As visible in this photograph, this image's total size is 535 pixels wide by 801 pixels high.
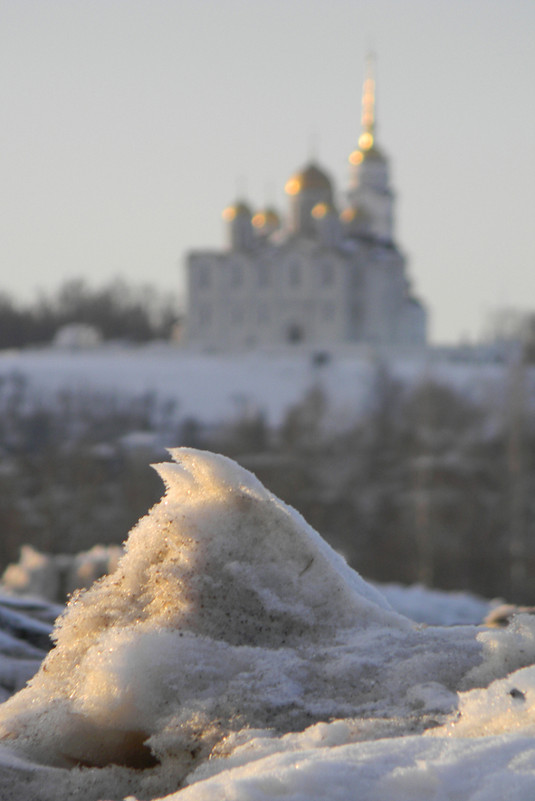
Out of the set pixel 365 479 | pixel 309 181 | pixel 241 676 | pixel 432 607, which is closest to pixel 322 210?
pixel 309 181

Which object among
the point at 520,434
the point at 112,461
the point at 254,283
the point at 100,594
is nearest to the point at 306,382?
the point at 254,283

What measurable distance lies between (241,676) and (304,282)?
42633 millimetres

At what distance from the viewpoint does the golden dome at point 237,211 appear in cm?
4494

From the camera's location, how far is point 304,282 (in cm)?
4391

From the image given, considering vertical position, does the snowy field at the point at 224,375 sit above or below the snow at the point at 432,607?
below

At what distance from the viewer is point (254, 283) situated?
44.2m

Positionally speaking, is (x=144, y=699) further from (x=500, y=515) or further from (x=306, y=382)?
(x=306, y=382)

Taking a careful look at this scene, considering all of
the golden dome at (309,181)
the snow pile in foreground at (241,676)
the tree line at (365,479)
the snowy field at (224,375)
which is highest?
the golden dome at (309,181)

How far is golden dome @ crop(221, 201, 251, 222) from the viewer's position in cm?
4494

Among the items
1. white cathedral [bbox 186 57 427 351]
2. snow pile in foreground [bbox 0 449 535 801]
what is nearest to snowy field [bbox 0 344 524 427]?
white cathedral [bbox 186 57 427 351]

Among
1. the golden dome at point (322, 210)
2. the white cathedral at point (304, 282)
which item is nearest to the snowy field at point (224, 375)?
the white cathedral at point (304, 282)

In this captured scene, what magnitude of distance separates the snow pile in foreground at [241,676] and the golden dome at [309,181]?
43296 millimetres

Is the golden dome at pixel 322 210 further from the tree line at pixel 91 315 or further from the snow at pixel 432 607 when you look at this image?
the snow at pixel 432 607

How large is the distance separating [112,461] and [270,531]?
30.1m
